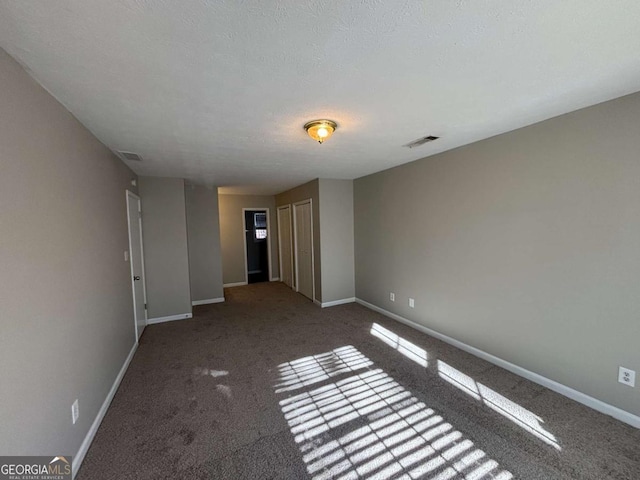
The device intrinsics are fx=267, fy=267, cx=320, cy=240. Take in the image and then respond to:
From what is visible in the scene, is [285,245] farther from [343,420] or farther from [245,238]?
[343,420]

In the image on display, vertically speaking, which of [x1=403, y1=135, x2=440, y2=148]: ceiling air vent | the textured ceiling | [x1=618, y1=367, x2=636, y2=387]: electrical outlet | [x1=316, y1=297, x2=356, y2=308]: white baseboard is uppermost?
[x1=403, y1=135, x2=440, y2=148]: ceiling air vent

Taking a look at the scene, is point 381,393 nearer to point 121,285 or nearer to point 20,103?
point 121,285

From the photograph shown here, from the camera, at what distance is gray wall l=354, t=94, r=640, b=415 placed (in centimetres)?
192

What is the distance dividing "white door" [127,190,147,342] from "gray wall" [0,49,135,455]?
1.08 meters

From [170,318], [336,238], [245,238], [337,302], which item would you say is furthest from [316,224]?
[170,318]

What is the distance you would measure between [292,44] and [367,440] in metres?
2.42

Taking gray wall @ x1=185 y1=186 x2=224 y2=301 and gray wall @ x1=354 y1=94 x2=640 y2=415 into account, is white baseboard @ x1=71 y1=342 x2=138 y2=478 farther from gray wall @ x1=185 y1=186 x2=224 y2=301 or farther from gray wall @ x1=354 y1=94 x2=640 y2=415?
gray wall @ x1=354 y1=94 x2=640 y2=415

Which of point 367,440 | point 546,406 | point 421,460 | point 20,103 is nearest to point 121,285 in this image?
point 20,103

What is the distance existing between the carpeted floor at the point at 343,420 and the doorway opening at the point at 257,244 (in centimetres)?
396

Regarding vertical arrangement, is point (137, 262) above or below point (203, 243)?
below

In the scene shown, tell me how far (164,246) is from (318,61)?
391 centimetres

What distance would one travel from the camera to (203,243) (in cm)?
526

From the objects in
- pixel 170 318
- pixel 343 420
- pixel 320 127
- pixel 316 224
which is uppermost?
pixel 320 127

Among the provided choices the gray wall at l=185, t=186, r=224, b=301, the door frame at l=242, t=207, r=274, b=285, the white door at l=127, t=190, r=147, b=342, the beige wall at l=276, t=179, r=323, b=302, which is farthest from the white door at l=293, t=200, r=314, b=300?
the white door at l=127, t=190, r=147, b=342
